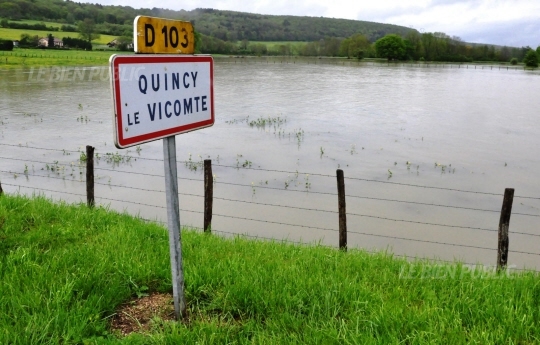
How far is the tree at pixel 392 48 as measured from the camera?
126875mm

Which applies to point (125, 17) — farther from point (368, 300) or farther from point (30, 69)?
point (368, 300)

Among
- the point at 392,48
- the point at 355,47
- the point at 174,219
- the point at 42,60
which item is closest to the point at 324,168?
the point at 174,219

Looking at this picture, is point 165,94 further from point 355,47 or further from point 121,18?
point 355,47

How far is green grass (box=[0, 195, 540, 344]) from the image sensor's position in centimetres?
316

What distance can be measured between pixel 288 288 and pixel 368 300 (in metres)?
0.65

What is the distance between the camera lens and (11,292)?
12.0 feet

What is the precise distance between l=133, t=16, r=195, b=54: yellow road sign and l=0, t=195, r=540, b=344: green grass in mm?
1877

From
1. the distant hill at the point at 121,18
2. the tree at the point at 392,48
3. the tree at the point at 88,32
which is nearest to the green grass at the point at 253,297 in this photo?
the distant hill at the point at 121,18

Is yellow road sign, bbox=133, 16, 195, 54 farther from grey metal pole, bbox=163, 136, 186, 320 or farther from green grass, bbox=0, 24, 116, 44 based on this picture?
green grass, bbox=0, 24, 116, 44

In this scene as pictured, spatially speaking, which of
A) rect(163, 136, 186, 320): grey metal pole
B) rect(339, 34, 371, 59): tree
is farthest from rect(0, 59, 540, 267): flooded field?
rect(339, 34, 371, 59): tree

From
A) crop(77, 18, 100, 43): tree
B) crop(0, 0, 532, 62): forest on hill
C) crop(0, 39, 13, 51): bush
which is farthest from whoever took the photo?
crop(0, 0, 532, 62): forest on hill

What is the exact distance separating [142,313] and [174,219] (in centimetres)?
91

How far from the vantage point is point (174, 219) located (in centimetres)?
329

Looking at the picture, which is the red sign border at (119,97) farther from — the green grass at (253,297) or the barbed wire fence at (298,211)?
the barbed wire fence at (298,211)
